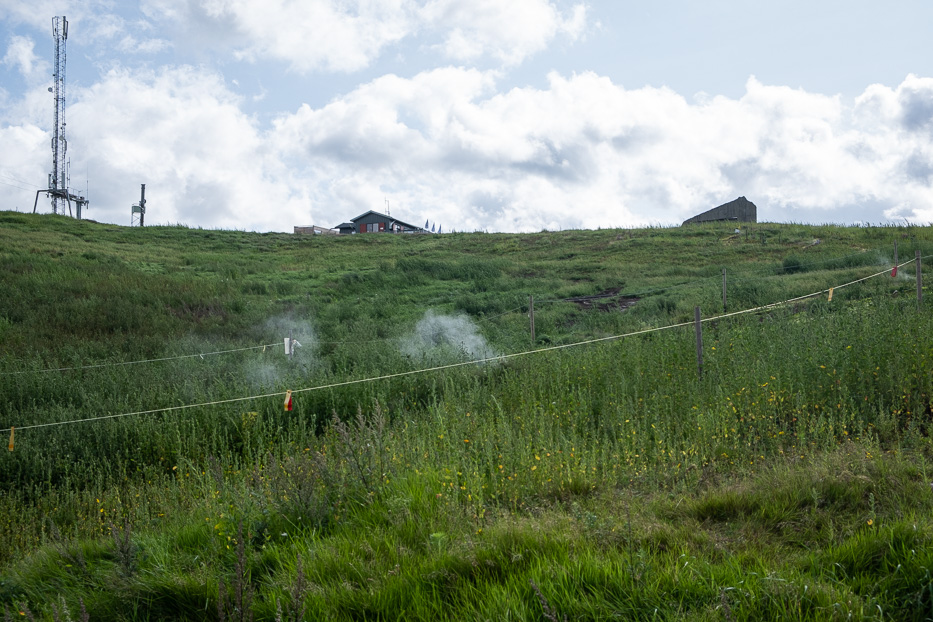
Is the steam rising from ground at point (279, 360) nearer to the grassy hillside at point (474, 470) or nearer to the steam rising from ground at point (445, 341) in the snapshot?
the grassy hillside at point (474, 470)

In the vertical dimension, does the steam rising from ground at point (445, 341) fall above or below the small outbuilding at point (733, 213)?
below

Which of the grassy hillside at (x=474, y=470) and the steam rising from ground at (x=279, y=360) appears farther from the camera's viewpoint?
the steam rising from ground at (x=279, y=360)

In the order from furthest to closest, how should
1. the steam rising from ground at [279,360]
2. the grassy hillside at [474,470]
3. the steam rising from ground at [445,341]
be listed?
the steam rising from ground at [445,341], the steam rising from ground at [279,360], the grassy hillside at [474,470]

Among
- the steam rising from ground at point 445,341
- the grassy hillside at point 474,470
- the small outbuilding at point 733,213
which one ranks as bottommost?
the grassy hillside at point 474,470

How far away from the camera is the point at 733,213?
174ft

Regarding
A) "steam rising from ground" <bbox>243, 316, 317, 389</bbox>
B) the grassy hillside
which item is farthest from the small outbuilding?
"steam rising from ground" <bbox>243, 316, 317, 389</bbox>

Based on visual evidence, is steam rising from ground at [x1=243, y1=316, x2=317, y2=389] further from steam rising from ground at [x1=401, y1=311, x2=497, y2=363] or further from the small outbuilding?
the small outbuilding

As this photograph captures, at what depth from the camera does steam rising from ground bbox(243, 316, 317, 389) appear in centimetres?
1076

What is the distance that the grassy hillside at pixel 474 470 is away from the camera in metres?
3.27

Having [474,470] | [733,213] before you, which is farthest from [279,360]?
[733,213]

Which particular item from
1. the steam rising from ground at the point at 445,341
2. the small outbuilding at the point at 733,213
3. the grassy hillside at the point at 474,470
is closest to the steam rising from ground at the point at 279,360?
the grassy hillside at the point at 474,470

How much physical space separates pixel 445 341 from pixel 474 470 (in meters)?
9.04

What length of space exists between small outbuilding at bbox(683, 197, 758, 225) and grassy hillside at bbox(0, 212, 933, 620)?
38.7 meters

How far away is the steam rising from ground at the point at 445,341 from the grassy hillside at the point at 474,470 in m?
0.13
